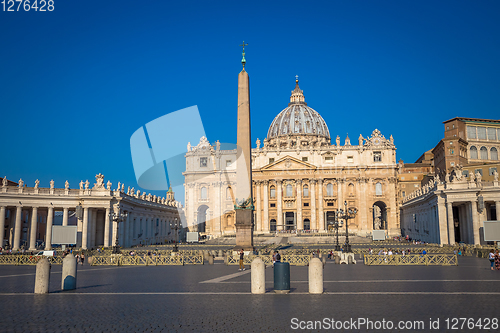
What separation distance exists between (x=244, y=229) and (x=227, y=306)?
59.6ft

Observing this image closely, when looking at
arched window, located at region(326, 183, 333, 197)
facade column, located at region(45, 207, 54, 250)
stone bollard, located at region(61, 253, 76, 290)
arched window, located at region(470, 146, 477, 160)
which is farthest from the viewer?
arched window, located at region(326, 183, 333, 197)

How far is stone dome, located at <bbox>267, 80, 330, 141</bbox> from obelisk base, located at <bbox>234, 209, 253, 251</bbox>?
82631mm

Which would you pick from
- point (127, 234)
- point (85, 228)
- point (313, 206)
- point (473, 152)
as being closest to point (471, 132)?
point (473, 152)

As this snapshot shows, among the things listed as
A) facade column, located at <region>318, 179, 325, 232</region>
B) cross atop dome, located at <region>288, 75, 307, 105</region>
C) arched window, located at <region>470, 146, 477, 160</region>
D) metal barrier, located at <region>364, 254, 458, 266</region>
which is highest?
cross atop dome, located at <region>288, 75, 307, 105</region>

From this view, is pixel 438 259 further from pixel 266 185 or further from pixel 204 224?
pixel 204 224

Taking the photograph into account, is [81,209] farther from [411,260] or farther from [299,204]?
[299,204]

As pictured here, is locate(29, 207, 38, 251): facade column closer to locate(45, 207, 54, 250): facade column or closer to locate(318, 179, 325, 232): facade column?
Answer: locate(45, 207, 54, 250): facade column

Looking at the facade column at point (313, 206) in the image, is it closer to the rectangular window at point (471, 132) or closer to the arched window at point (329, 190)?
the arched window at point (329, 190)

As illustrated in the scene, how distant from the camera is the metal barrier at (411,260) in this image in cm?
2628

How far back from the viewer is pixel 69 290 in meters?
14.3

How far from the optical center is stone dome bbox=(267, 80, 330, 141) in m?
111

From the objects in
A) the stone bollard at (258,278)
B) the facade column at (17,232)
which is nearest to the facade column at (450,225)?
the stone bollard at (258,278)

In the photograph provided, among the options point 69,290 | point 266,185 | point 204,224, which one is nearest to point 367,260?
point 69,290

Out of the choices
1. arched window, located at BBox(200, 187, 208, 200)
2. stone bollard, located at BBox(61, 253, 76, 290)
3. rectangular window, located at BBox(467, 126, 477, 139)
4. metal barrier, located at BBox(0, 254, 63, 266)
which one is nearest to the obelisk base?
metal barrier, located at BBox(0, 254, 63, 266)
